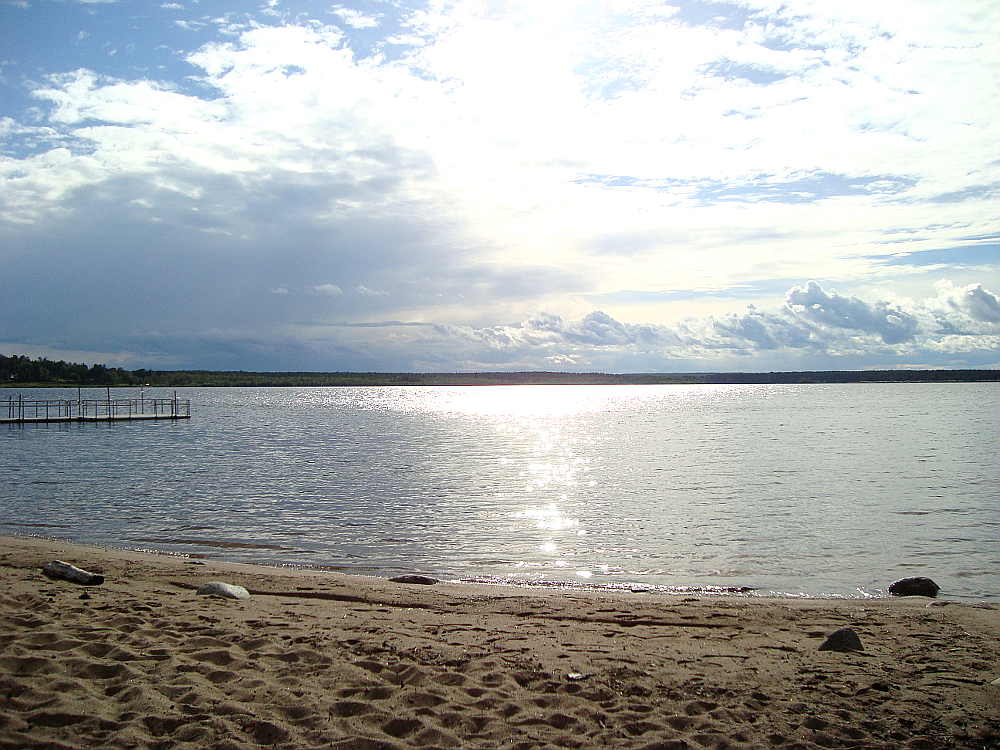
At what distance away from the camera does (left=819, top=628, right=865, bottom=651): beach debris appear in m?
8.87

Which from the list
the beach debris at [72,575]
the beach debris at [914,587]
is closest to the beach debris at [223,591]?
the beach debris at [72,575]

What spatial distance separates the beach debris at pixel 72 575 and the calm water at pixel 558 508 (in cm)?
480

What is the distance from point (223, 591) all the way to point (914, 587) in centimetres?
1212

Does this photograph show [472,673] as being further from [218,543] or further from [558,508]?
[558,508]

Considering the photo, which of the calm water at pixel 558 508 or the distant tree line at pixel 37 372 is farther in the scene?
the distant tree line at pixel 37 372

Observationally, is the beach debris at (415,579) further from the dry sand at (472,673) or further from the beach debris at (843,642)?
the beach debris at (843,642)

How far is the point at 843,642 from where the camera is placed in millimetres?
8945

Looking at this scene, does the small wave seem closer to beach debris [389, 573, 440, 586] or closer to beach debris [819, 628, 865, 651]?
beach debris [389, 573, 440, 586]

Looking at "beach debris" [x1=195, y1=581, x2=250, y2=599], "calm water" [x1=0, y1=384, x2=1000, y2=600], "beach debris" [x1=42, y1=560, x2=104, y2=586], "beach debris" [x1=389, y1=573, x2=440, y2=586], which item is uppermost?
"beach debris" [x1=42, y1=560, x2=104, y2=586]

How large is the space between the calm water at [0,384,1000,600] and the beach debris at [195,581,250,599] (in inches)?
165

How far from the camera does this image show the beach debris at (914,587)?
1305 cm

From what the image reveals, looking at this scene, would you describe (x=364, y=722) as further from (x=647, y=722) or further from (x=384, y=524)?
(x=384, y=524)

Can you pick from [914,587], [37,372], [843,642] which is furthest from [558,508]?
[37,372]

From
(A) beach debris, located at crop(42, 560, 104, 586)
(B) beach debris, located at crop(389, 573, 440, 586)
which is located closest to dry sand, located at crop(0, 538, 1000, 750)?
(A) beach debris, located at crop(42, 560, 104, 586)
